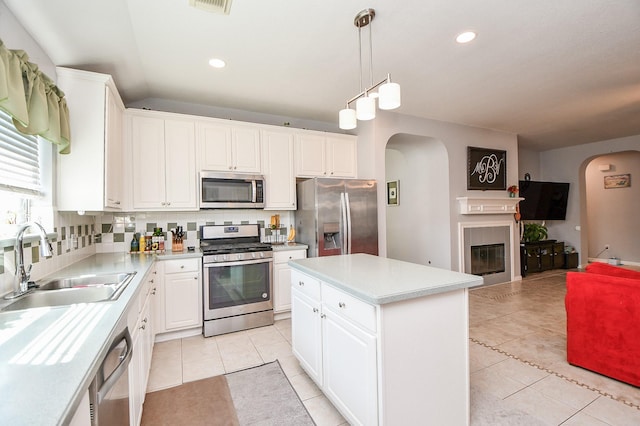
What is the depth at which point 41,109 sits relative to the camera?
1.75 metres

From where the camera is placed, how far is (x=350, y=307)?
163 cm

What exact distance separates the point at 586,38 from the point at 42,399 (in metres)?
3.88

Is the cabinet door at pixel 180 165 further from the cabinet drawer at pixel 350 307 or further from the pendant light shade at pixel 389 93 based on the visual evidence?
the pendant light shade at pixel 389 93

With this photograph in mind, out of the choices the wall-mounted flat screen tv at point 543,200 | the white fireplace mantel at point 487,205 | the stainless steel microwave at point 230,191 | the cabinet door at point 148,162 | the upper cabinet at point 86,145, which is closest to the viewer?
the upper cabinet at point 86,145

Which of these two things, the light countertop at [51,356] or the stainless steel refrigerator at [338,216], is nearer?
the light countertop at [51,356]

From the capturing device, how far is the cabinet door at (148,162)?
309 cm

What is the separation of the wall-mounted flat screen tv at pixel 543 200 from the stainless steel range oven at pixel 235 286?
5658mm

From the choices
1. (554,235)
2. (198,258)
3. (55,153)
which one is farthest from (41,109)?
(554,235)

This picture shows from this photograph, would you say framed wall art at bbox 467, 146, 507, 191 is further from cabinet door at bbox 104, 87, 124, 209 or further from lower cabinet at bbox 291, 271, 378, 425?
Answer: cabinet door at bbox 104, 87, 124, 209

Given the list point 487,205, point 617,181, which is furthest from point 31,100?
point 617,181

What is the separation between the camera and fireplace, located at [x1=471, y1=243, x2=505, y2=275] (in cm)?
488

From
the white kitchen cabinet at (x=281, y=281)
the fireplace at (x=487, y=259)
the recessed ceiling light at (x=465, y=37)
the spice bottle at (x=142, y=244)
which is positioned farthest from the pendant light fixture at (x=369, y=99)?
the fireplace at (x=487, y=259)

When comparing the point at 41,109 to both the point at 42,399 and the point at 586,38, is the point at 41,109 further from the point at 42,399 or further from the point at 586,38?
the point at 586,38

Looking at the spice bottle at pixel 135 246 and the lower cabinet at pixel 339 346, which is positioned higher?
the spice bottle at pixel 135 246
